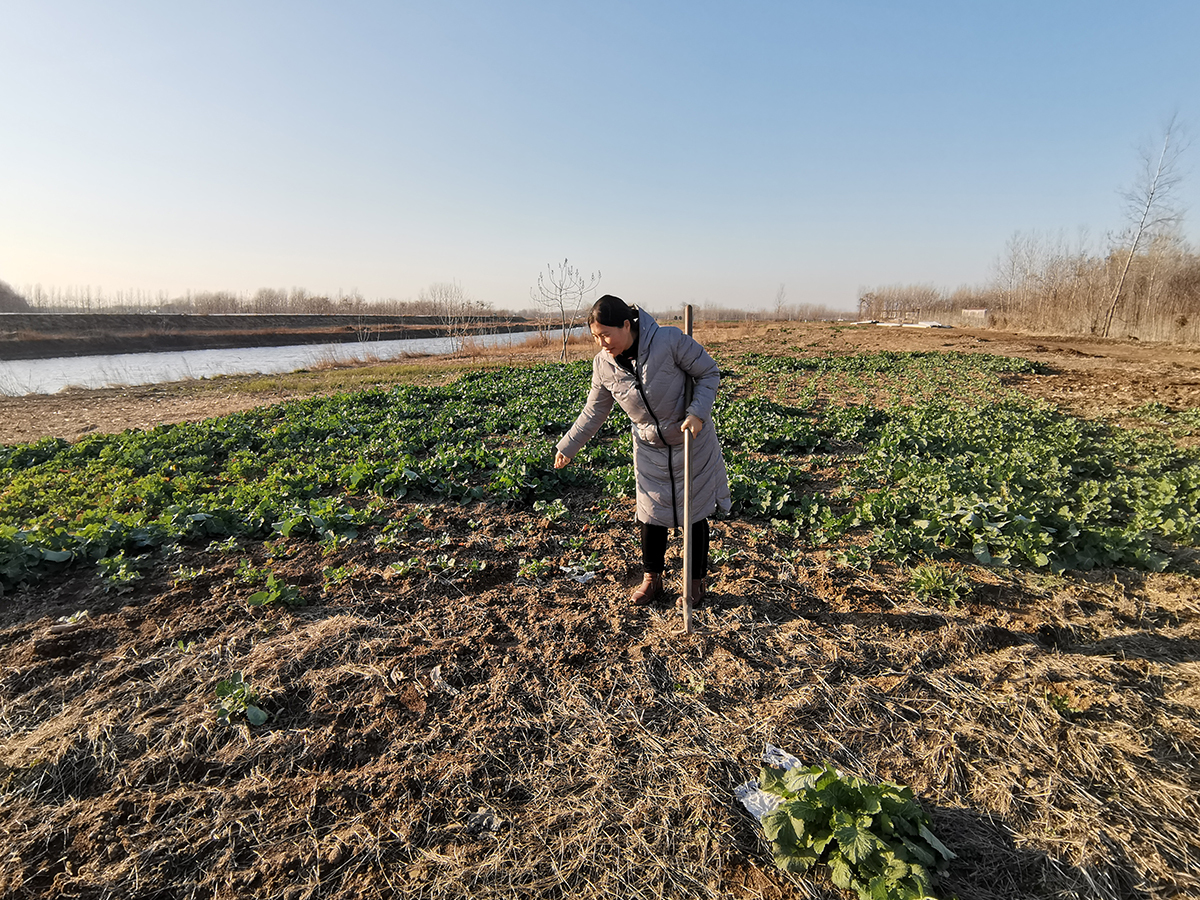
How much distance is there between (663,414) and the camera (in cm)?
382

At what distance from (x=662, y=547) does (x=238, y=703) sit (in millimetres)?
2959

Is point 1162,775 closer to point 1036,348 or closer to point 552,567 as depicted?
point 552,567

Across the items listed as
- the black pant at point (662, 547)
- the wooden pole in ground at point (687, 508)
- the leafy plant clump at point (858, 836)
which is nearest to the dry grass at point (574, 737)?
the leafy plant clump at point (858, 836)

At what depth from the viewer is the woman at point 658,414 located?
3.59 m

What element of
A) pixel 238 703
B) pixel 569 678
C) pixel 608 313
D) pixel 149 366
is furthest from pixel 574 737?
pixel 149 366

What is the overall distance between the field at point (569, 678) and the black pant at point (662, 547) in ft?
1.38

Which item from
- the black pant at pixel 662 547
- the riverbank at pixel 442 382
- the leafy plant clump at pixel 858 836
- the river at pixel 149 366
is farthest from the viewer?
the river at pixel 149 366

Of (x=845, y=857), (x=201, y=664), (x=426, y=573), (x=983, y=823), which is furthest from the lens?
(x=426, y=573)

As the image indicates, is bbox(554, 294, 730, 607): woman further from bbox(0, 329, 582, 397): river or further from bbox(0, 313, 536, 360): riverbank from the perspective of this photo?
bbox(0, 313, 536, 360): riverbank

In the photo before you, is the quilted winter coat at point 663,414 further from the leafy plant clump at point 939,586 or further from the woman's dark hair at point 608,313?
the leafy plant clump at point 939,586

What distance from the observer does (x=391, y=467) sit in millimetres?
7719

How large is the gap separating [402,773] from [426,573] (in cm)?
224

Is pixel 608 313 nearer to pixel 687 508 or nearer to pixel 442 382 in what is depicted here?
pixel 687 508

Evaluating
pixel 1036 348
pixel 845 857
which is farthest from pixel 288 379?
pixel 1036 348
